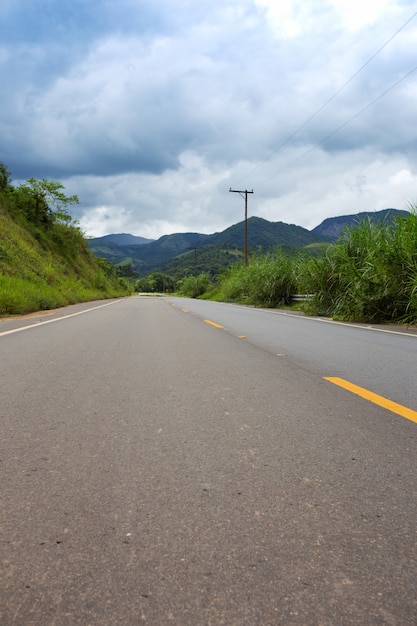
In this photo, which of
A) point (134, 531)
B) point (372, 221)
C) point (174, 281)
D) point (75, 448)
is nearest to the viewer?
point (134, 531)

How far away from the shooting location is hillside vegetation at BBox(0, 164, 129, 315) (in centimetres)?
2105

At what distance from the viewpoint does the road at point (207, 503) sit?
4.21ft

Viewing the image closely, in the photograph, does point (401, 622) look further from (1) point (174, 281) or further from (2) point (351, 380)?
(1) point (174, 281)

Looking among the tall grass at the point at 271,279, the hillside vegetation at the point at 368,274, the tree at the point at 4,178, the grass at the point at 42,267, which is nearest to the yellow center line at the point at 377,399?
the hillside vegetation at the point at 368,274

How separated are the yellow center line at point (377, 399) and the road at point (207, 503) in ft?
0.09

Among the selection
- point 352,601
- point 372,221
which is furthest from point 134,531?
point 372,221

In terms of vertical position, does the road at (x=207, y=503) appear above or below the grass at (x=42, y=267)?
below

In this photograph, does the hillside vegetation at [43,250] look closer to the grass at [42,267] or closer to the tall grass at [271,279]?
the grass at [42,267]

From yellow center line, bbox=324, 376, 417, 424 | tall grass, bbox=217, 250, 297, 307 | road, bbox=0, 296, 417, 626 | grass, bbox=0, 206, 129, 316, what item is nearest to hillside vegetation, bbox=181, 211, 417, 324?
tall grass, bbox=217, 250, 297, 307

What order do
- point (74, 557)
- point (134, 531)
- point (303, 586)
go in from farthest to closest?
point (134, 531), point (74, 557), point (303, 586)

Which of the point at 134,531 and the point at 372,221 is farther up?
the point at 372,221

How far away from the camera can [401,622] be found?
1193mm

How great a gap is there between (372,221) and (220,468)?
469 inches

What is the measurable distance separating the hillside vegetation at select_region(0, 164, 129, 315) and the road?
45.5ft
